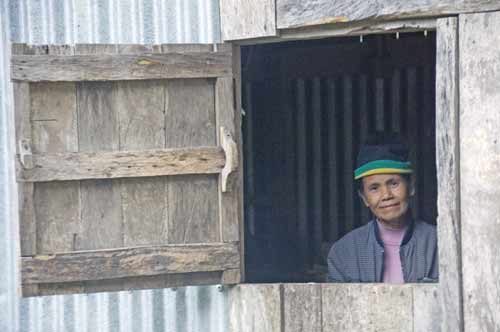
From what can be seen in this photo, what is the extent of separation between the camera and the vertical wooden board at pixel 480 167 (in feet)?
13.6

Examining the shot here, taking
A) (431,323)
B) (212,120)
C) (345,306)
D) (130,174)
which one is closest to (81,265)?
(130,174)

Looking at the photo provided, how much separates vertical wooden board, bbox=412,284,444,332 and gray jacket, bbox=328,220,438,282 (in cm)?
73

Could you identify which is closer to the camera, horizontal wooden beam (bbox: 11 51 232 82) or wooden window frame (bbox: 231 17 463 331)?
wooden window frame (bbox: 231 17 463 331)

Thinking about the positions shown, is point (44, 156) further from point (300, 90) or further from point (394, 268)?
point (300, 90)

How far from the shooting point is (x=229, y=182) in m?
4.60

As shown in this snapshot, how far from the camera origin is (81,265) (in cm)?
454

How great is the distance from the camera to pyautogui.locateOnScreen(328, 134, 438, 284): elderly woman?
5254 millimetres

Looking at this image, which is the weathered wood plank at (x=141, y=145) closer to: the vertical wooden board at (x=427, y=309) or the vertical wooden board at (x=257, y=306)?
the vertical wooden board at (x=257, y=306)

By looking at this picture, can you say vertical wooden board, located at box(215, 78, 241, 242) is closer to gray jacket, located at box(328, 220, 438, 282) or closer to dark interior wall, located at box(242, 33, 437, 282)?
gray jacket, located at box(328, 220, 438, 282)

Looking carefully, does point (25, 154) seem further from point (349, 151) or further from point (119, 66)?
point (349, 151)

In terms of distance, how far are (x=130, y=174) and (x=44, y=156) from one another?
0.35 metres

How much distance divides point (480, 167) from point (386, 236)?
1231 mm

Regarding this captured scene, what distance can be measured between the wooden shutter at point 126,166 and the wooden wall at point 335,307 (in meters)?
0.16

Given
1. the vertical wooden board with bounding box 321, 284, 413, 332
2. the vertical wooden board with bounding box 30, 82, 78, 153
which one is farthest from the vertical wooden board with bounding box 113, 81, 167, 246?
the vertical wooden board with bounding box 321, 284, 413, 332
